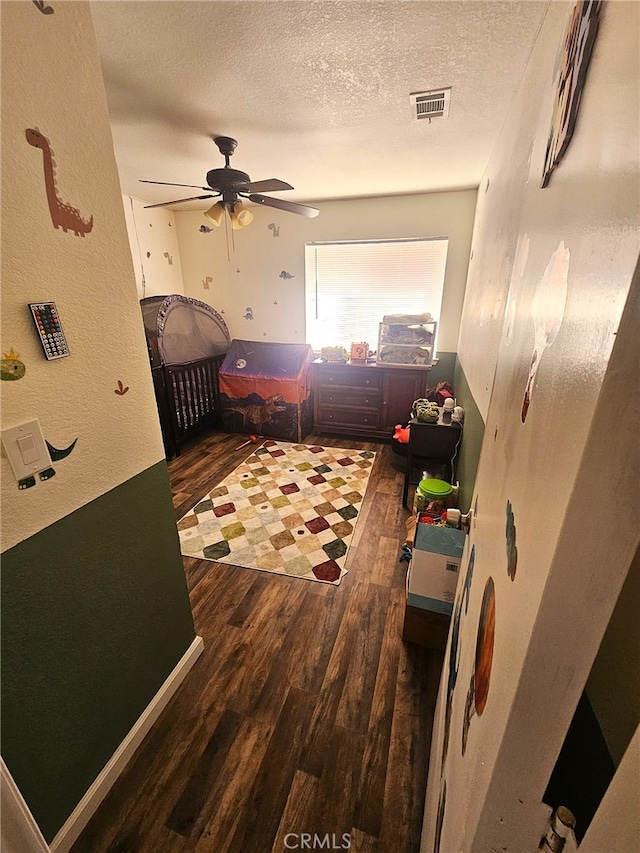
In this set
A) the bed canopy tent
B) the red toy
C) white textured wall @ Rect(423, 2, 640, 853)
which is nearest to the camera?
white textured wall @ Rect(423, 2, 640, 853)

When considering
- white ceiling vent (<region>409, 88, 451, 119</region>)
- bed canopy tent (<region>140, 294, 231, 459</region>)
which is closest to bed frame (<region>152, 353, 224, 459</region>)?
bed canopy tent (<region>140, 294, 231, 459</region>)

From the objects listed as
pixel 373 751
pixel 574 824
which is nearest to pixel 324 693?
pixel 373 751

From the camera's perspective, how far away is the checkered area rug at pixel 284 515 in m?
2.13

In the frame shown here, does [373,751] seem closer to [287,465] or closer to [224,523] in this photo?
[224,523]

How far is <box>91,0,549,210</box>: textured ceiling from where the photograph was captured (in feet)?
4.08

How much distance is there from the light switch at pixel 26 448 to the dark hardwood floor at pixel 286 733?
3.77 feet

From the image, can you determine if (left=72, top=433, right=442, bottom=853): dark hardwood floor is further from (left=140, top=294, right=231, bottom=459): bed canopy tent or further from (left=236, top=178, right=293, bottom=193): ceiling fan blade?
(left=236, top=178, right=293, bottom=193): ceiling fan blade

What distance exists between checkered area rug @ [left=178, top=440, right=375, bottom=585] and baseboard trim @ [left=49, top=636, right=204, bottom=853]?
694 mm

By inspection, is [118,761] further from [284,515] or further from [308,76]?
[308,76]

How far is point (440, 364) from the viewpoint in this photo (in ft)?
12.5

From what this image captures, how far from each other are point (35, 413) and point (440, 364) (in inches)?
146

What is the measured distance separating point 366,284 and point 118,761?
13.1 ft

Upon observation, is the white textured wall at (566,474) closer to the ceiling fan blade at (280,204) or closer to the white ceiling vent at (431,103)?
the white ceiling vent at (431,103)

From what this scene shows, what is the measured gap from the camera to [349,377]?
12.2 ft
